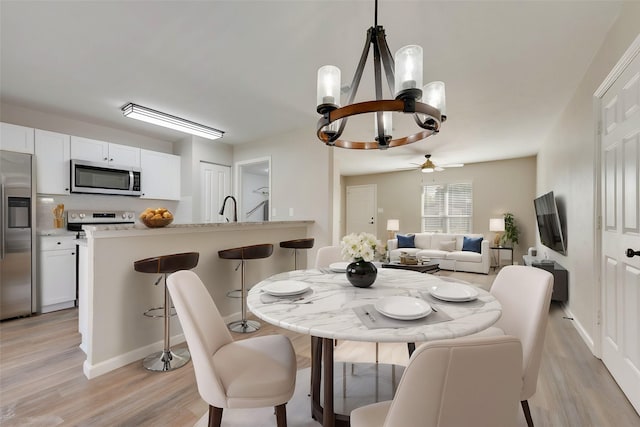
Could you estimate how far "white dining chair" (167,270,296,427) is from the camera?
3.86 feet

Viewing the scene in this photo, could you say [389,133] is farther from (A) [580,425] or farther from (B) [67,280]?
(B) [67,280]

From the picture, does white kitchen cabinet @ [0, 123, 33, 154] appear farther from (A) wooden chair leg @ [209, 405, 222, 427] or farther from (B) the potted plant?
(B) the potted plant

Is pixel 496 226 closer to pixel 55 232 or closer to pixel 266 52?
pixel 266 52

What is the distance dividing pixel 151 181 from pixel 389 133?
395 centimetres

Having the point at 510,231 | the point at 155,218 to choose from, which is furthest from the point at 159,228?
the point at 510,231

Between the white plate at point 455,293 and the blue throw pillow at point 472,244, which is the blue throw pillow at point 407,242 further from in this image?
the white plate at point 455,293

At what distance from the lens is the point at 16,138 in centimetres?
329

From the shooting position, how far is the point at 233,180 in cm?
524

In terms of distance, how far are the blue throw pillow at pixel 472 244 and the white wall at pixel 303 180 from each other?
3.76 meters

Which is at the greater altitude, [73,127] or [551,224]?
[73,127]

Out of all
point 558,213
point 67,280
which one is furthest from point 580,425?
point 67,280

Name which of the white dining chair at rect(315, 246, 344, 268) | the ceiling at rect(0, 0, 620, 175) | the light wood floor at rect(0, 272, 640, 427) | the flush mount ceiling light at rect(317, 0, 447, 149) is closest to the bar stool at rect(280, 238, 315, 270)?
the white dining chair at rect(315, 246, 344, 268)

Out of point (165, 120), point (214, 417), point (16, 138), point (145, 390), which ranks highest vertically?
point (165, 120)

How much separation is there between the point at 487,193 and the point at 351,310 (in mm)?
6814
